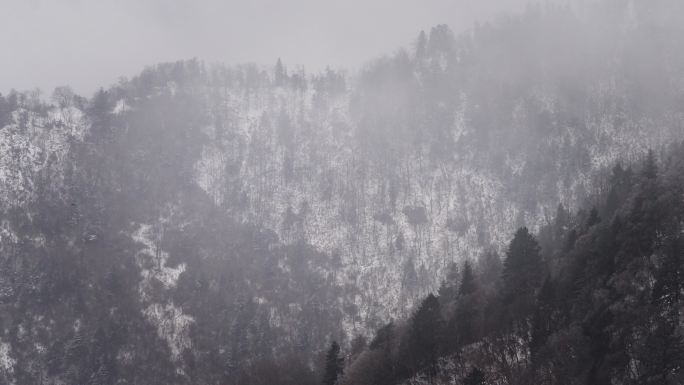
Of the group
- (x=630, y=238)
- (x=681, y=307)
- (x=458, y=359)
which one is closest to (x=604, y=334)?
(x=681, y=307)

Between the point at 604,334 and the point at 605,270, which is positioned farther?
the point at 605,270

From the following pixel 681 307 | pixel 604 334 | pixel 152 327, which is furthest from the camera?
pixel 152 327

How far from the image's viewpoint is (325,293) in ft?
649

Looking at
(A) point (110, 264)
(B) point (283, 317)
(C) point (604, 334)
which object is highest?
(A) point (110, 264)

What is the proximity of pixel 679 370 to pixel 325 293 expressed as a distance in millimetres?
148058

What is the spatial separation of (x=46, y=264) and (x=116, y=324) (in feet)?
121

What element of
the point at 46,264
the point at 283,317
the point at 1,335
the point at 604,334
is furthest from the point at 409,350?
the point at 46,264

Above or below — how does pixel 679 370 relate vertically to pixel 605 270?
below

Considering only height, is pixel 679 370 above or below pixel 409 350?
below

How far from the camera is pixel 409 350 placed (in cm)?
8894

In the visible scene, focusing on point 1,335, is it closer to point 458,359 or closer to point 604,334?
point 458,359

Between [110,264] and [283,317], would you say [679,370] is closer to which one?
[283,317]

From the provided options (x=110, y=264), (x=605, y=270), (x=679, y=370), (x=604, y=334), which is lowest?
(x=679, y=370)

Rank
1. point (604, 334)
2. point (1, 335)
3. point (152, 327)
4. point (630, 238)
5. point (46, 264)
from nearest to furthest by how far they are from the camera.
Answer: point (604, 334) → point (630, 238) → point (1, 335) → point (152, 327) → point (46, 264)
